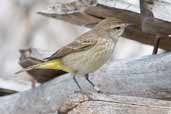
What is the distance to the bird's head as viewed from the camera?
4324mm

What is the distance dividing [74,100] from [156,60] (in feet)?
4.25

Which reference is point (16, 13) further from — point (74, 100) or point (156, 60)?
point (74, 100)

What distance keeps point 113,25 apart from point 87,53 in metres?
0.30

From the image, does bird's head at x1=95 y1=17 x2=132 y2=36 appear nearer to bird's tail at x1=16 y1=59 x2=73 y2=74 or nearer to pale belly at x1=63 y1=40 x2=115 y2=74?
pale belly at x1=63 y1=40 x2=115 y2=74

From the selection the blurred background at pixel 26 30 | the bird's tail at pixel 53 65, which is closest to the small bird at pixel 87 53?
the bird's tail at pixel 53 65

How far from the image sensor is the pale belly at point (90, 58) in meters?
4.53

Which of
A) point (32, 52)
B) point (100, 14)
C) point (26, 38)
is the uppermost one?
point (100, 14)

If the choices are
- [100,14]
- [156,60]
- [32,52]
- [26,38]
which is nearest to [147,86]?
[156,60]

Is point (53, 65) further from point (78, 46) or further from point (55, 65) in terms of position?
point (78, 46)

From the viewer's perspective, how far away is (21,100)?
491cm

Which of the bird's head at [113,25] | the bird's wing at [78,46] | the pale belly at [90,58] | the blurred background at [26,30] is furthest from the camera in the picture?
the blurred background at [26,30]

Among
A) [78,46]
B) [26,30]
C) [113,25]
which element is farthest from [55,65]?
[26,30]

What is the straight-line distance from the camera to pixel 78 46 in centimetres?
465

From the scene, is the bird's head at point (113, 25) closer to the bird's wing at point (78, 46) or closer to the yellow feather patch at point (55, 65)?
the bird's wing at point (78, 46)
